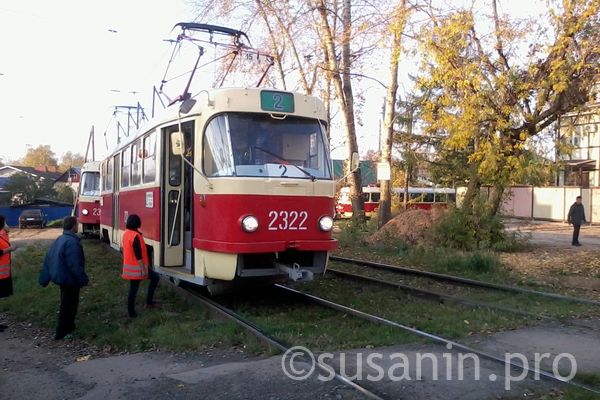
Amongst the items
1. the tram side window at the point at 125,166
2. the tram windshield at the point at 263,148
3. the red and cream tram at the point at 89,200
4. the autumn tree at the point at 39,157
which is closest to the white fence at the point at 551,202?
the red and cream tram at the point at 89,200

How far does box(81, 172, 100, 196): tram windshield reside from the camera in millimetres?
23031

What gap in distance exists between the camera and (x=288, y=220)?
8.25 m

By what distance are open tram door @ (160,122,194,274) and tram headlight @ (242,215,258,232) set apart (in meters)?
1.86

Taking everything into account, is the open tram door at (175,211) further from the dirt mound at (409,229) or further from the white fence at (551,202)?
the white fence at (551,202)

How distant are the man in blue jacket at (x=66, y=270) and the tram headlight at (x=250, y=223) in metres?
2.37

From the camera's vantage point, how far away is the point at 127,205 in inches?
495

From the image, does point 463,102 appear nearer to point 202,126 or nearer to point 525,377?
point 202,126

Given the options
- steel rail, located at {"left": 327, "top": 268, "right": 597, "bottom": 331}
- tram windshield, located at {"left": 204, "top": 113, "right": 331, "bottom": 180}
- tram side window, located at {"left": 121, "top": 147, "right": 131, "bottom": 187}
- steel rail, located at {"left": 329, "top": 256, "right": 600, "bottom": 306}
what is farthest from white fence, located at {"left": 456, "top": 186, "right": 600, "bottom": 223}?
tram windshield, located at {"left": 204, "top": 113, "right": 331, "bottom": 180}

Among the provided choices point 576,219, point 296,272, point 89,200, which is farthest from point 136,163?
point 576,219

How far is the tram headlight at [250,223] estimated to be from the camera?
788 centimetres

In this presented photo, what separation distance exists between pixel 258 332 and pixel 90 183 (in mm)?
18332

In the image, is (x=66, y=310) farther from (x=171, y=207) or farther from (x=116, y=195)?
(x=116, y=195)

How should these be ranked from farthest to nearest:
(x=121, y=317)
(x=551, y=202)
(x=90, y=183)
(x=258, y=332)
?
1. (x=551, y=202)
2. (x=90, y=183)
3. (x=121, y=317)
4. (x=258, y=332)

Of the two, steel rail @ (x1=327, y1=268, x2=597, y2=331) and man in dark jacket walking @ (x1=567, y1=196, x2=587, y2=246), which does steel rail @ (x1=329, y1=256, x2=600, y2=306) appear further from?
man in dark jacket walking @ (x1=567, y1=196, x2=587, y2=246)
